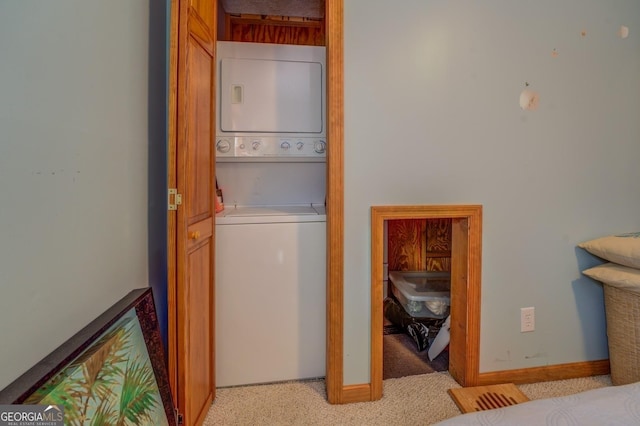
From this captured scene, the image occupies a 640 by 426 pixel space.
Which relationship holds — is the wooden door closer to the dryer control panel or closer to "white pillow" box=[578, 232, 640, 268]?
the dryer control panel

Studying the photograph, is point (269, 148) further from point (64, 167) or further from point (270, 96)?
point (64, 167)

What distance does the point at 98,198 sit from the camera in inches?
36.1

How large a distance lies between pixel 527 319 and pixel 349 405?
1065 mm

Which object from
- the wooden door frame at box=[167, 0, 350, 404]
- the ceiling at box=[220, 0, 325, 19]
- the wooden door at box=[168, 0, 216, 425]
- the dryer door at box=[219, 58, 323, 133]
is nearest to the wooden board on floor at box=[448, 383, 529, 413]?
the wooden door frame at box=[167, 0, 350, 404]

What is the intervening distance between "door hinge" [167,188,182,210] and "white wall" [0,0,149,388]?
0.12 metres

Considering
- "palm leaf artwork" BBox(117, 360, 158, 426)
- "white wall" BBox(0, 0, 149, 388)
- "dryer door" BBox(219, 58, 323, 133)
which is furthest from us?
"dryer door" BBox(219, 58, 323, 133)

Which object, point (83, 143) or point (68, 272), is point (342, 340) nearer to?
point (68, 272)

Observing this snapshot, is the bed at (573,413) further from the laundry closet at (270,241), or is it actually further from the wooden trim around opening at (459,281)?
the laundry closet at (270,241)

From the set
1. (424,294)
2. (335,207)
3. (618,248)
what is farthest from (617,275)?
(335,207)

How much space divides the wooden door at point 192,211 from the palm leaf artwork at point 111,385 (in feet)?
0.60

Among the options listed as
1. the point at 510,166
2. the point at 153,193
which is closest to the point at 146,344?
the point at 153,193

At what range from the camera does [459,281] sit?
1759 millimetres

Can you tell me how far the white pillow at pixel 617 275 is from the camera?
151 cm

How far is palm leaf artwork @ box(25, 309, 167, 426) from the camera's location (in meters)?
0.66
